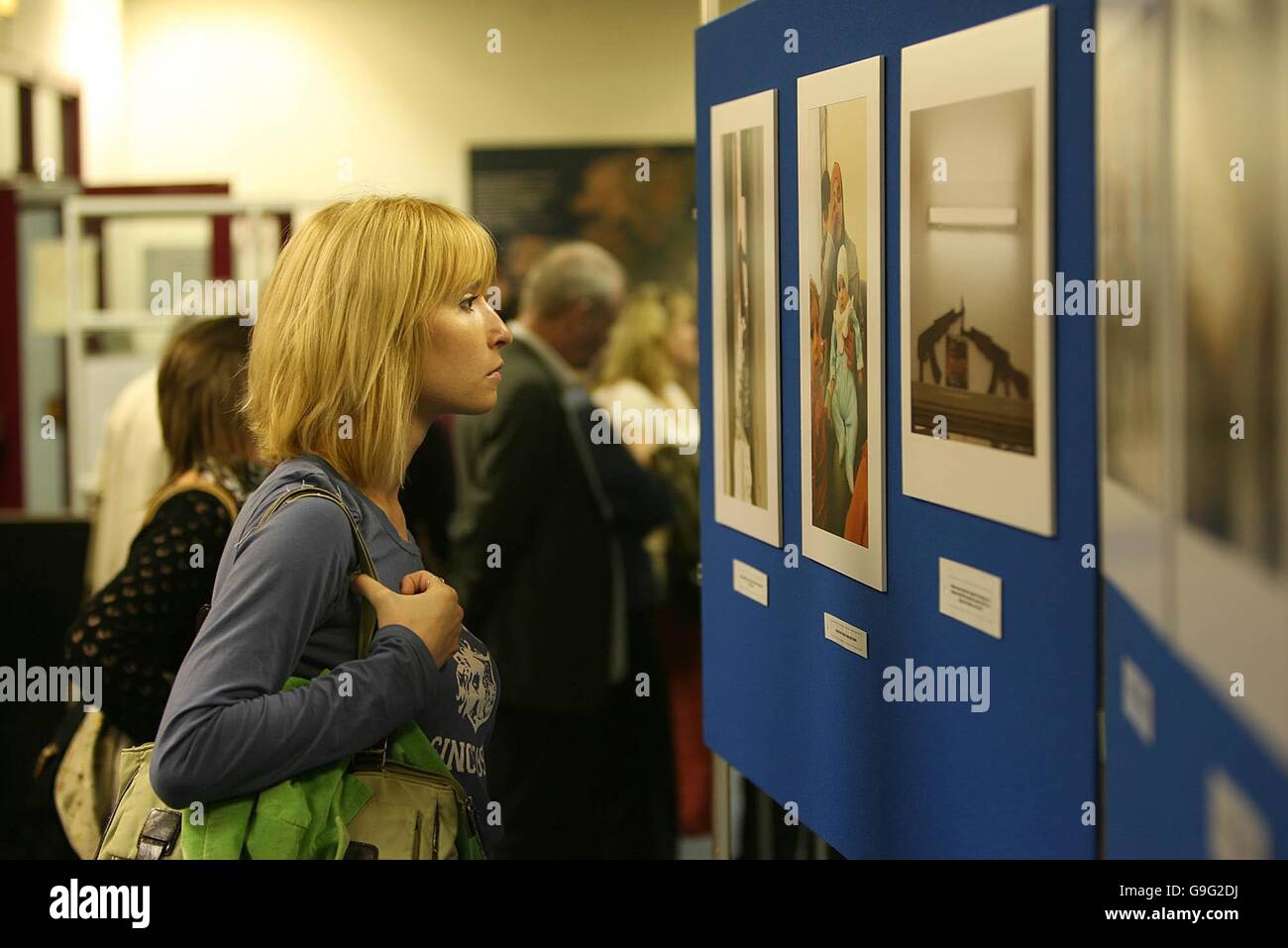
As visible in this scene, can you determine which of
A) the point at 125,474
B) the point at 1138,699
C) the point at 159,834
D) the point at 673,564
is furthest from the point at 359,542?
the point at 673,564

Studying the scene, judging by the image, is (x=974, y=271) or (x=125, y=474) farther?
(x=125, y=474)

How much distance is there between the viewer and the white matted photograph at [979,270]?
168cm

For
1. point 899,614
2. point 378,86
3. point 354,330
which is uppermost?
point 378,86

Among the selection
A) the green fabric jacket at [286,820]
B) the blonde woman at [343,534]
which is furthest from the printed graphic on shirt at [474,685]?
the green fabric jacket at [286,820]

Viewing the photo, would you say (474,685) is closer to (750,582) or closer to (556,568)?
(750,582)

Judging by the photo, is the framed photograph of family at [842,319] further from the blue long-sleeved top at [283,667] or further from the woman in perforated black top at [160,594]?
the woman in perforated black top at [160,594]

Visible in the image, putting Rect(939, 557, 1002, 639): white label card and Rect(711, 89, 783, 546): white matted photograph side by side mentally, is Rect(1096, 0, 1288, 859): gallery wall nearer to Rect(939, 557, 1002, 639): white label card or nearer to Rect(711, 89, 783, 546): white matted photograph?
Rect(939, 557, 1002, 639): white label card

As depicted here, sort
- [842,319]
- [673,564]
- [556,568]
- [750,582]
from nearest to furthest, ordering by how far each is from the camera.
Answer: [842,319], [750,582], [556,568], [673,564]

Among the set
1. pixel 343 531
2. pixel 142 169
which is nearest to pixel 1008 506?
pixel 343 531

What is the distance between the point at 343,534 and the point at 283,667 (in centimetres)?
17

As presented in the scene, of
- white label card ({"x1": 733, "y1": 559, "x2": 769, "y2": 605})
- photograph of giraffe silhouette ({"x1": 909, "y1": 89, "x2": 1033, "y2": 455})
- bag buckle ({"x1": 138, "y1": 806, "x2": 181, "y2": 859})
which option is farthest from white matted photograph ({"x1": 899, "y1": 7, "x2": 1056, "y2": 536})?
bag buckle ({"x1": 138, "y1": 806, "x2": 181, "y2": 859})

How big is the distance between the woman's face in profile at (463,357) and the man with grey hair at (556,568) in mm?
2325

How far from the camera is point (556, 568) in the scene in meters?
4.38
